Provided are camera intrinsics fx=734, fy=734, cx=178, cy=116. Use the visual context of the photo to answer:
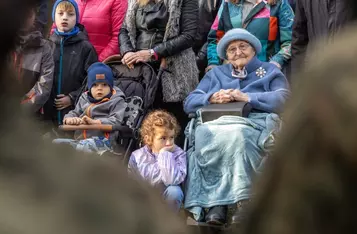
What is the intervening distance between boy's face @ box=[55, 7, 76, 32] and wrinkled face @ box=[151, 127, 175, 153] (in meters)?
1.73

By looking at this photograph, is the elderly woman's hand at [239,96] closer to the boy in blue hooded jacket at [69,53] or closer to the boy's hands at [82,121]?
the boy's hands at [82,121]

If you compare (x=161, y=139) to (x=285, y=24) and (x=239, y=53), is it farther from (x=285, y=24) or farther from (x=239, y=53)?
(x=285, y=24)

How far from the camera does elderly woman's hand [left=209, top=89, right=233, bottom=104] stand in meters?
5.36

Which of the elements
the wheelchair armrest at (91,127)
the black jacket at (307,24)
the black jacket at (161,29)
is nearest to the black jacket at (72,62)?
the black jacket at (161,29)

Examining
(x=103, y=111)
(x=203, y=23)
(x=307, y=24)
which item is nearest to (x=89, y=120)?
(x=103, y=111)

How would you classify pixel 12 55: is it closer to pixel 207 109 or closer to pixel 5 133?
pixel 5 133

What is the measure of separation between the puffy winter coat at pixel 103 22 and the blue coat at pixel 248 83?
1362 mm

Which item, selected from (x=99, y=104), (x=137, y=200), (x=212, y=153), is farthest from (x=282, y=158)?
(x=99, y=104)

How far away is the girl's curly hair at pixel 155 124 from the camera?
17.9 ft

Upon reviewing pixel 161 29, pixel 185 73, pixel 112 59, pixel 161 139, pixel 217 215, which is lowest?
pixel 217 215

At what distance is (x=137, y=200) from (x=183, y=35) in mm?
5347

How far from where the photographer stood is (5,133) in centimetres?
114

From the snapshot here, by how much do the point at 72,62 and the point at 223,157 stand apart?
2170 mm

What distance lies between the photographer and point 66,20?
21.8 ft
